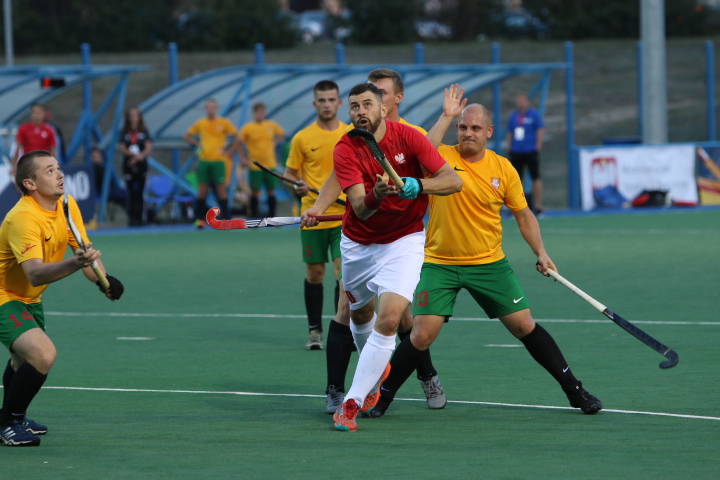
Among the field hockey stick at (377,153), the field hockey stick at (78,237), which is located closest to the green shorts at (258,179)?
the field hockey stick at (78,237)

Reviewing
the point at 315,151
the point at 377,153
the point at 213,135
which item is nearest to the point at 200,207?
the point at 213,135

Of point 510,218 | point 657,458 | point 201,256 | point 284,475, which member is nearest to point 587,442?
point 657,458

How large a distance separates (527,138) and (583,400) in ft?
49.4

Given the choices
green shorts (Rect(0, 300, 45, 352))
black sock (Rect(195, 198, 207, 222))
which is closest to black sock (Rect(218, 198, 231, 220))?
black sock (Rect(195, 198, 207, 222))

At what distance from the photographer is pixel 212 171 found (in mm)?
20656

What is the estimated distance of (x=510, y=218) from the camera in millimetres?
21906

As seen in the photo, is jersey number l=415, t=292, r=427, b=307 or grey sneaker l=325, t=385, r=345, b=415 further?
grey sneaker l=325, t=385, r=345, b=415

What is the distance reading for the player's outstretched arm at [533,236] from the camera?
693cm

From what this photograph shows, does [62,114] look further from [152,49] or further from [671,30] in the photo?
[671,30]

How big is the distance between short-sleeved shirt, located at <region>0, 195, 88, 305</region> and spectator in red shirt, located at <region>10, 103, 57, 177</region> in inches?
516

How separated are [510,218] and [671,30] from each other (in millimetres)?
26452

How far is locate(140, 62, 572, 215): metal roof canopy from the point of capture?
75.3ft

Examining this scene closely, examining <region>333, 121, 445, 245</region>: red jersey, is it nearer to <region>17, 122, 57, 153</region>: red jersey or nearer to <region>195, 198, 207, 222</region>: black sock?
<region>17, 122, 57, 153</region>: red jersey

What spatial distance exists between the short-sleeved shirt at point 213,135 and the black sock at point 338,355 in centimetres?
1372
